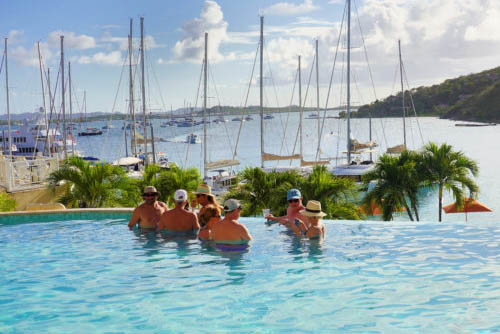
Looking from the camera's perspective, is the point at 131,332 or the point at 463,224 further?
the point at 463,224

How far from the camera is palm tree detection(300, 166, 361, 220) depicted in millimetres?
15906

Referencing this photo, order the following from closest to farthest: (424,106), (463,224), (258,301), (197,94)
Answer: (258,301)
(463,224)
(197,94)
(424,106)

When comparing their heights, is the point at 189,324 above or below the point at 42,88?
below

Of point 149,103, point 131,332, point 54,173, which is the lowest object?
point 131,332

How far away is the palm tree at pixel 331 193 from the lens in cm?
1591

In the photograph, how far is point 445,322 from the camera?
6.73 meters

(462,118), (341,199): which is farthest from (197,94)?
(462,118)

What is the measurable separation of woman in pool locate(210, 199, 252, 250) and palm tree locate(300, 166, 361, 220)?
596cm

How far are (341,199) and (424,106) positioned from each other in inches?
7013

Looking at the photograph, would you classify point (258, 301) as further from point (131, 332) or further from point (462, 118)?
point (462, 118)

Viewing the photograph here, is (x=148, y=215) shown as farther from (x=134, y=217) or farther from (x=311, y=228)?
(x=311, y=228)

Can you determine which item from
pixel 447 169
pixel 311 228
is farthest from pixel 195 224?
pixel 447 169

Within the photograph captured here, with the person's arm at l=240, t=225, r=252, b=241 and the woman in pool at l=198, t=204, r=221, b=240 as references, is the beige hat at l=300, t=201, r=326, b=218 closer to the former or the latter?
the person's arm at l=240, t=225, r=252, b=241

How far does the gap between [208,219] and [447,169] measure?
1271cm
